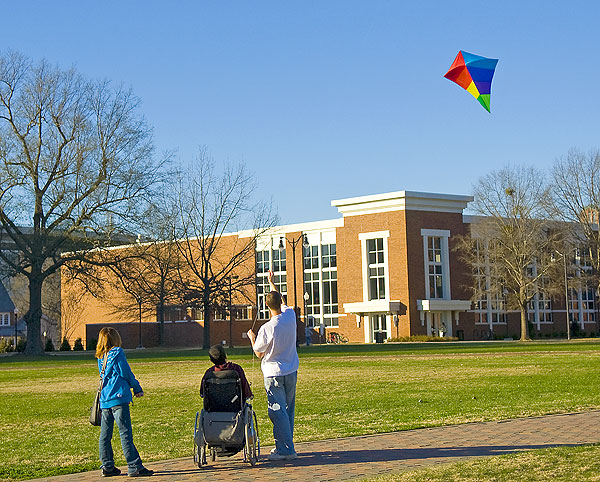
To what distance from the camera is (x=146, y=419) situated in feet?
51.6

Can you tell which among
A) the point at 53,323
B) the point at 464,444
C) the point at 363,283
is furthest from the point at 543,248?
the point at 464,444

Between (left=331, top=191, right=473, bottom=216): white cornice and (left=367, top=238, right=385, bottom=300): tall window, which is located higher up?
(left=331, top=191, right=473, bottom=216): white cornice

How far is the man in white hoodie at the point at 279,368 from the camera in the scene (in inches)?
402

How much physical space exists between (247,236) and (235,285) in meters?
23.3

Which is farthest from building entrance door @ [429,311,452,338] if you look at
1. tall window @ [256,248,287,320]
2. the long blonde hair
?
the long blonde hair

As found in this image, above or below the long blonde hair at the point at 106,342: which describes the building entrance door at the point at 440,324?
below

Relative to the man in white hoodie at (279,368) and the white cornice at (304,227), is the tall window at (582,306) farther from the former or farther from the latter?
the man in white hoodie at (279,368)

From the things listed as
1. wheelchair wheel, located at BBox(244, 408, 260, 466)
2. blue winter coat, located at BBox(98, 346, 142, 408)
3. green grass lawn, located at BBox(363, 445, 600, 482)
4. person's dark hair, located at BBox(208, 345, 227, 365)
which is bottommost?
green grass lawn, located at BBox(363, 445, 600, 482)

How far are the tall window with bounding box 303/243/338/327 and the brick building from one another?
3.5 inches

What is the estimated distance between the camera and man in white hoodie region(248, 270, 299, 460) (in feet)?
33.5

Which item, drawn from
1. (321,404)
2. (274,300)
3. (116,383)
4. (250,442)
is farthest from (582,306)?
(116,383)

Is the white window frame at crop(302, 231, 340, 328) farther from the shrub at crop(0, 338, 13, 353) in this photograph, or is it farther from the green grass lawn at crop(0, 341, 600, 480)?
the green grass lawn at crop(0, 341, 600, 480)

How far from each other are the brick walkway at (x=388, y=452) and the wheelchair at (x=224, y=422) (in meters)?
0.20

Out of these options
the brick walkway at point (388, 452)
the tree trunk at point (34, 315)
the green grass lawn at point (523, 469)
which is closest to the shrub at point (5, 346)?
the tree trunk at point (34, 315)
